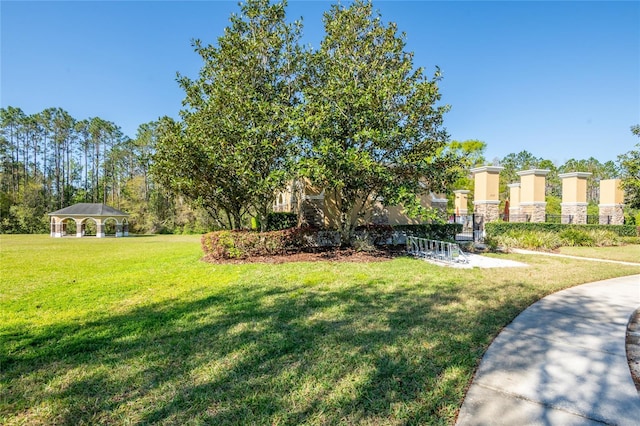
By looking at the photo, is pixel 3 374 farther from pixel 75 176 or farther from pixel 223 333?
pixel 75 176

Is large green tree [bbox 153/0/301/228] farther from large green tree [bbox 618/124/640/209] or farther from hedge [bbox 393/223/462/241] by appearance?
large green tree [bbox 618/124/640/209]

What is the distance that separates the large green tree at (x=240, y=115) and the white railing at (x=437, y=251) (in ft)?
18.1

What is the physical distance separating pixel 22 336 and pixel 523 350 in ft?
20.6

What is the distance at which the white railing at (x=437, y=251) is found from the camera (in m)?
9.80

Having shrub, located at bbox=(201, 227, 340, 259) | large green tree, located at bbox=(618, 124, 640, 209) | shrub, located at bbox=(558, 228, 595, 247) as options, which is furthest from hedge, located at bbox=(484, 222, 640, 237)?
shrub, located at bbox=(201, 227, 340, 259)

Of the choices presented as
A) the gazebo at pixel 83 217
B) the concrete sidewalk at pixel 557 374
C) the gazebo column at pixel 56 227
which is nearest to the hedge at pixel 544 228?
the concrete sidewalk at pixel 557 374

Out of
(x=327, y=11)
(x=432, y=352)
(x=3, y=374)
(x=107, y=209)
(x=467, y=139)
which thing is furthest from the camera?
(x=467, y=139)

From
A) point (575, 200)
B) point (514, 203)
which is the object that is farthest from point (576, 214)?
point (514, 203)

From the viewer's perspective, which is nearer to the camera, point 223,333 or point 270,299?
point 223,333

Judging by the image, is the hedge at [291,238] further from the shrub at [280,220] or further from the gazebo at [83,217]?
the gazebo at [83,217]

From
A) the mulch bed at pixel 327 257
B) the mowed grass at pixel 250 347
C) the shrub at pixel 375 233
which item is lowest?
the mowed grass at pixel 250 347

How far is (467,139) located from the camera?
45250mm

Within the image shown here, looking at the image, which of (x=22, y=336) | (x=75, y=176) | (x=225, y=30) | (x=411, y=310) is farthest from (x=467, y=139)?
(x=75, y=176)

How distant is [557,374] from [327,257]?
820cm
